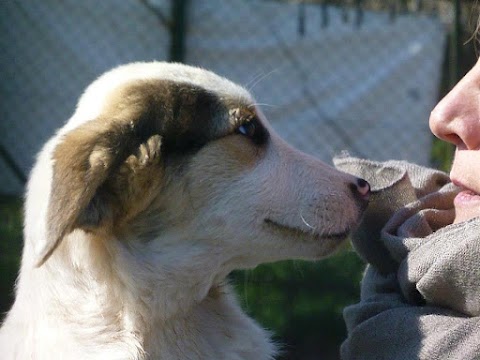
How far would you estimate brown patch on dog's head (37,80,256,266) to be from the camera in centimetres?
227

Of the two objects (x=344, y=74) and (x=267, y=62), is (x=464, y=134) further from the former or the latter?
(x=344, y=74)

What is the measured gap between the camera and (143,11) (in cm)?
626

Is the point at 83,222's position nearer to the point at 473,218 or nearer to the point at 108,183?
the point at 108,183

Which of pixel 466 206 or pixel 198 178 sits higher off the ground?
pixel 466 206

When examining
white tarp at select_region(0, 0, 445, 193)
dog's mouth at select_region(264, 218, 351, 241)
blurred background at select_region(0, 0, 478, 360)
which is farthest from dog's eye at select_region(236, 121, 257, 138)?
white tarp at select_region(0, 0, 445, 193)

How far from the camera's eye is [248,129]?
2768 millimetres

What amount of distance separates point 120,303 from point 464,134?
3.36 feet

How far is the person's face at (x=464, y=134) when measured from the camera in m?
2.36

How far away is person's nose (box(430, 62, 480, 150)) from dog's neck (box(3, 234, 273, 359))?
768mm

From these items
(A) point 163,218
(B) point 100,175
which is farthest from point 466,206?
(B) point 100,175

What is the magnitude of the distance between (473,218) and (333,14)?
5045mm

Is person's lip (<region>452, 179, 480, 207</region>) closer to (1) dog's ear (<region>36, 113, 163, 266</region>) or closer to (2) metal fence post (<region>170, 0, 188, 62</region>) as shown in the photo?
(1) dog's ear (<region>36, 113, 163, 266</region>)

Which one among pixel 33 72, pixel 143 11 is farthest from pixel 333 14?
pixel 33 72

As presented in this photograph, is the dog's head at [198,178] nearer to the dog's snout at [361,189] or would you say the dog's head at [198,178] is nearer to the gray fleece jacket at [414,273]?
the dog's snout at [361,189]
